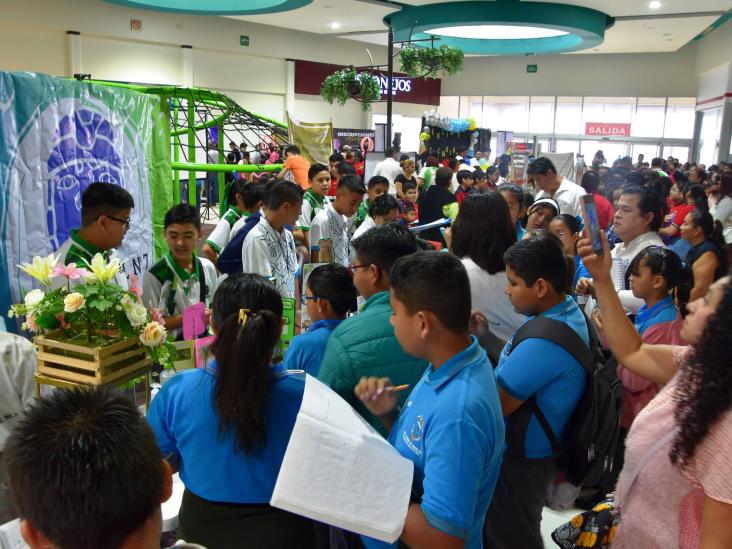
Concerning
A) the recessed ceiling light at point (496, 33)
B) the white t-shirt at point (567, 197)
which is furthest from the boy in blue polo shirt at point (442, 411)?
the recessed ceiling light at point (496, 33)

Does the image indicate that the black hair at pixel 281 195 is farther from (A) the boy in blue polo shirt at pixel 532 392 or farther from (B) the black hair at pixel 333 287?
(A) the boy in blue polo shirt at pixel 532 392

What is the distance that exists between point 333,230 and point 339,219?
107 mm

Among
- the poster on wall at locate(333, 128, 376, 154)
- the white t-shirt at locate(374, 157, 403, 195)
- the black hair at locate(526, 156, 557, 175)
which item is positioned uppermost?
the poster on wall at locate(333, 128, 376, 154)

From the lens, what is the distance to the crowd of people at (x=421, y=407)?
876mm

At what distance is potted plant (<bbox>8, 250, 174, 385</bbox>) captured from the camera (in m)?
1.97

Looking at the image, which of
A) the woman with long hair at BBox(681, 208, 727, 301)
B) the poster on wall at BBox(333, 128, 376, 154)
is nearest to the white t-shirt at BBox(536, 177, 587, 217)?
the woman with long hair at BBox(681, 208, 727, 301)

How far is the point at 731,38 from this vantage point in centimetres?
1288

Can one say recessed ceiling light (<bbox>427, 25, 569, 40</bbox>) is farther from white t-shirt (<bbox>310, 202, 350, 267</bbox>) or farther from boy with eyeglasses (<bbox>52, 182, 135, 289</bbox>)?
boy with eyeglasses (<bbox>52, 182, 135, 289</bbox>)

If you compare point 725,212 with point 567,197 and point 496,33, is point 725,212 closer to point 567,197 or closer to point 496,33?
point 567,197

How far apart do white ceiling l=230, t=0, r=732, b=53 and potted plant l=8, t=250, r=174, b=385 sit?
34.6ft

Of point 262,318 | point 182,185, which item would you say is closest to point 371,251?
point 262,318

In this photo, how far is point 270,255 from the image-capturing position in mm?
3490

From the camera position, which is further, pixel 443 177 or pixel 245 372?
pixel 443 177

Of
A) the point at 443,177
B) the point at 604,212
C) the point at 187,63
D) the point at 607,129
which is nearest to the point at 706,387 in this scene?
the point at 604,212
